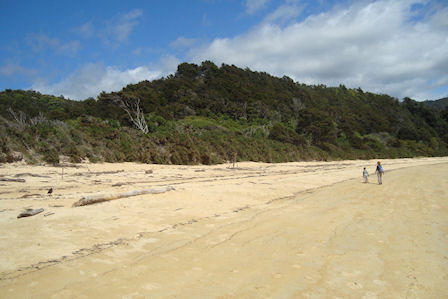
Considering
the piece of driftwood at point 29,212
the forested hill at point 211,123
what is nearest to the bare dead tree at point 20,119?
the forested hill at point 211,123

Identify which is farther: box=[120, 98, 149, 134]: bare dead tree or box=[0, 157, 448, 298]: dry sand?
box=[120, 98, 149, 134]: bare dead tree

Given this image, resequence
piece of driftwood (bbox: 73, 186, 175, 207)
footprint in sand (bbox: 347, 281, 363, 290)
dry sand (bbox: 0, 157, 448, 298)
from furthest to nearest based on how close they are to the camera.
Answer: piece of driftwood (bbox: 73, 186, 175, 207), footprint in sand (bbox: 347, 281, 363, 290), dry sand (bbox: 0, 157, 448, 298)

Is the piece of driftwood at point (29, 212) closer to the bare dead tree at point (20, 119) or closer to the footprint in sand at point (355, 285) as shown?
the footprint in sand at point (355, 285)

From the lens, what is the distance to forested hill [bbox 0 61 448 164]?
626 inches

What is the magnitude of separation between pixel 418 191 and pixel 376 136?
45208 mm

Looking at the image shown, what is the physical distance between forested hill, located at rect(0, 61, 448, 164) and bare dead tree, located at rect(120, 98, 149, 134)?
4.4 inches

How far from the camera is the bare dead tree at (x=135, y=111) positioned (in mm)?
29928

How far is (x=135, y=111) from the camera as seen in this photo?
32.4 meters

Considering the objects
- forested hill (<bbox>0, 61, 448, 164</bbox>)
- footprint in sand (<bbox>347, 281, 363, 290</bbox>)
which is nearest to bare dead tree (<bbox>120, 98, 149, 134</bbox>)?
forested hill (<bbox>0, 61, 448, 164</bbox>)

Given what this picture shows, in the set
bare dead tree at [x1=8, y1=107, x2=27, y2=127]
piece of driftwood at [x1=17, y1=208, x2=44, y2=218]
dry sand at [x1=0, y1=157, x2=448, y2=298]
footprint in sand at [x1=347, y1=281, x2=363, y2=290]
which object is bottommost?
footprint in sand at [x1=347, y1=281, x2=363, y2=290]

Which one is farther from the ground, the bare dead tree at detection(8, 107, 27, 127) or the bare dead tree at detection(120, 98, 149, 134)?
the bare dead tree at detection(120, 98, 149, 134)

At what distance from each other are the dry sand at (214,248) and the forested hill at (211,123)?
8.05 m

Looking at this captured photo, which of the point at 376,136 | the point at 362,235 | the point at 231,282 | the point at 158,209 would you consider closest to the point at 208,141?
the point at 158,209

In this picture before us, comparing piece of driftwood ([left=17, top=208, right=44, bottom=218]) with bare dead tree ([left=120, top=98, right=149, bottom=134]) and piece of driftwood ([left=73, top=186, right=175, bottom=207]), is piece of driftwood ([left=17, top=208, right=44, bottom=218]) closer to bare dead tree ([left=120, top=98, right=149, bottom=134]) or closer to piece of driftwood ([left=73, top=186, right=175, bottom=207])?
piece of driftwood ([left=73, top=186, right=175, bottom=207])
